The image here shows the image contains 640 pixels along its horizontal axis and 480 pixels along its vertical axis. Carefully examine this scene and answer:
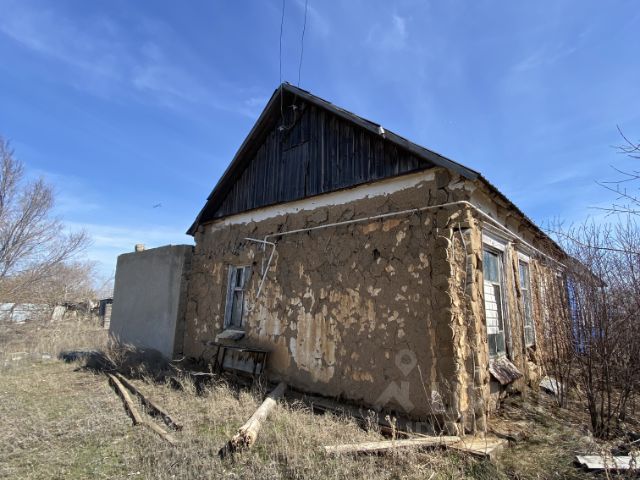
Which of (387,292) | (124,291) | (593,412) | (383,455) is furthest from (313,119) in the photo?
(124,291)

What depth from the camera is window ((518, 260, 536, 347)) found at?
24.7 ft

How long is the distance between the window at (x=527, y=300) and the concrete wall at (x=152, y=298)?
26.2 feet

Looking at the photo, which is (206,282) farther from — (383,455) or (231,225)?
(383,455)

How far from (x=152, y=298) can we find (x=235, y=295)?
3.39m

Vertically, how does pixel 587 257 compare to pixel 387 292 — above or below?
above

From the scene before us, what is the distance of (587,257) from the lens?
5492 mm

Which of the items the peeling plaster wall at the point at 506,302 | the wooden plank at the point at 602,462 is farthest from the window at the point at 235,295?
Result: the wooden plank at the point at 602,462

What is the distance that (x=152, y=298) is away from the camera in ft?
34.5

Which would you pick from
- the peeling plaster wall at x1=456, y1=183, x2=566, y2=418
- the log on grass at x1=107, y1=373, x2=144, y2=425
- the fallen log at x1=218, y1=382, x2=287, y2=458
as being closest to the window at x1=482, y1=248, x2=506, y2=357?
the peeling plaster wall at x1=456, y1=183, x2=566, y2=418

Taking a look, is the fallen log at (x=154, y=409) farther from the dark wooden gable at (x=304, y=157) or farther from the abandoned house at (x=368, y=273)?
the dark wooden gable at (x=304, y=157)

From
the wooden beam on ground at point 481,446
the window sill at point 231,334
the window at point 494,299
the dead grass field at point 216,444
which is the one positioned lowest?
the dead grass field at point 216,444

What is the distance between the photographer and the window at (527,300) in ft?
24.7

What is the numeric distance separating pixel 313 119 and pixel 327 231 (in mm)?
2469

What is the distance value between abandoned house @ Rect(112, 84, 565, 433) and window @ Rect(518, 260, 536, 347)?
42 mm
